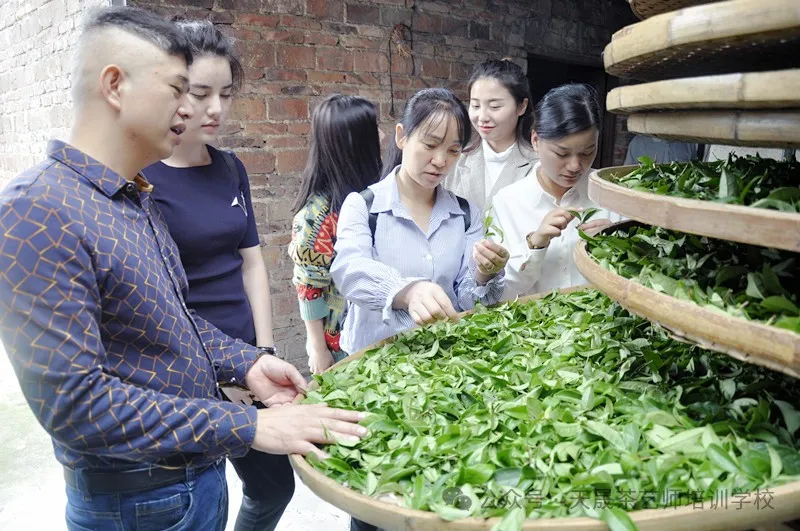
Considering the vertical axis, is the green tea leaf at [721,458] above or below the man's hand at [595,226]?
below

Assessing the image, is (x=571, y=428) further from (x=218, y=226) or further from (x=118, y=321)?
(x=218, y=226)

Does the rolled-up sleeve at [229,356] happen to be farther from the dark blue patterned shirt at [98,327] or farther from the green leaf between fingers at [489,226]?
the green leaf between fingers at [489,226]

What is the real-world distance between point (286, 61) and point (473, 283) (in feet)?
7.89

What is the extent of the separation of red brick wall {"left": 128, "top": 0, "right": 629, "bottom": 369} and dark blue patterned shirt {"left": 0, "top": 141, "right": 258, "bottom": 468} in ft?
8.20

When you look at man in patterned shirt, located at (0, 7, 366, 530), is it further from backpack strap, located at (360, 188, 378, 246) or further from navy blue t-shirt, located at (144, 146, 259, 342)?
backpack strap, located at (360, 188, 378, 246)

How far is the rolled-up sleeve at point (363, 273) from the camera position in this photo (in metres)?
1.85

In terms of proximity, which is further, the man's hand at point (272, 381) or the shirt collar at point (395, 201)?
the shirt collar at point (395, 201)

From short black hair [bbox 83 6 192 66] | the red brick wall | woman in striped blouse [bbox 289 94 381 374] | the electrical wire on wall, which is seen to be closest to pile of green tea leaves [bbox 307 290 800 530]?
short black hair [bbox 83 6 192 66]

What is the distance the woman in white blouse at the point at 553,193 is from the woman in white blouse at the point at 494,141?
1.97ft

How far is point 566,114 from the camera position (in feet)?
7.40

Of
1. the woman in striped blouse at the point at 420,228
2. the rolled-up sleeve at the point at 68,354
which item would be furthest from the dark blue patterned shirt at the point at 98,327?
the woman in striped blouse at the point at 420,228

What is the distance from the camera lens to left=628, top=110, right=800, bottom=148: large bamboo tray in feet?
2.89

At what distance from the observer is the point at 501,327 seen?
1.81m

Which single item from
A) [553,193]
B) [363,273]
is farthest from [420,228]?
[553,193]
